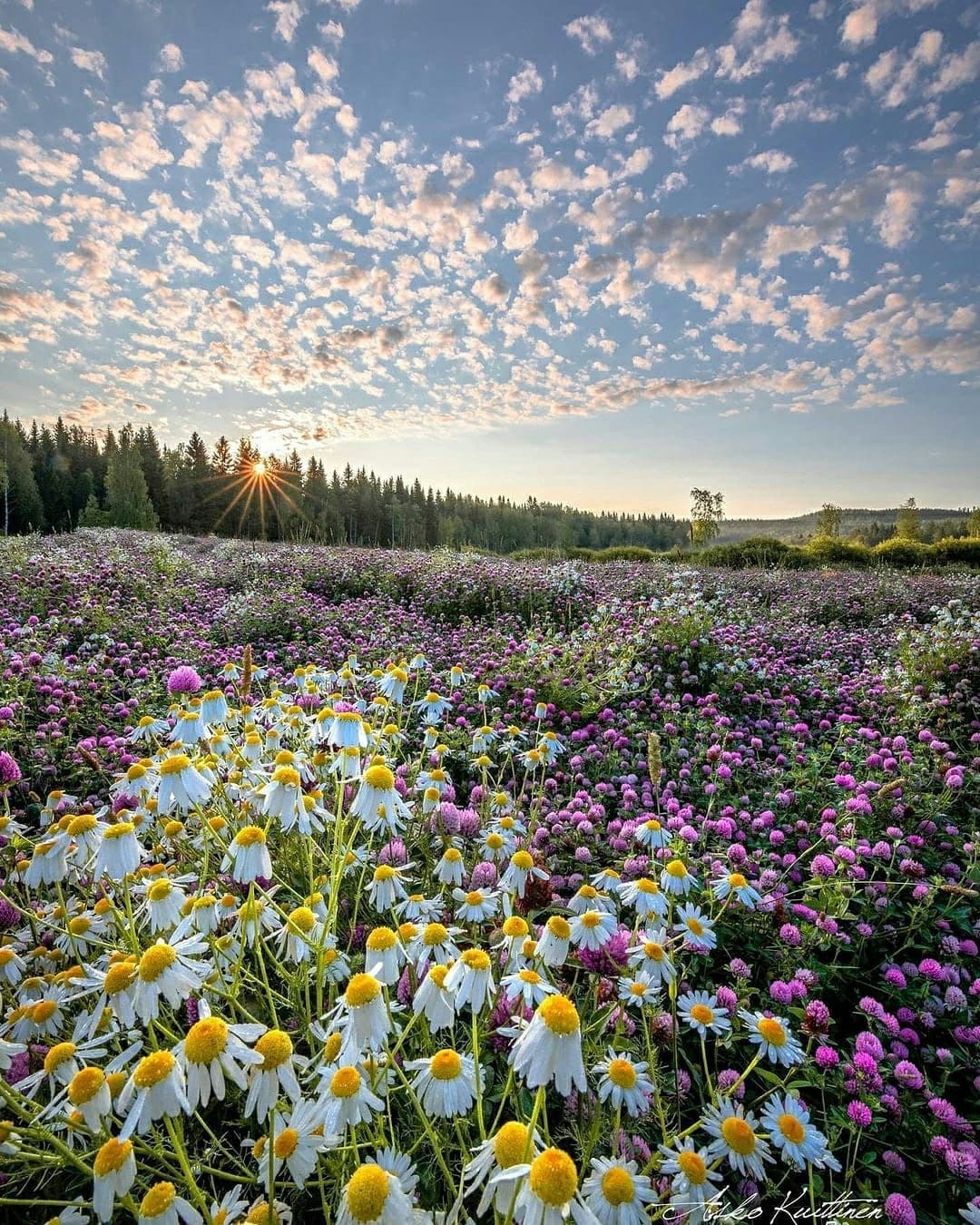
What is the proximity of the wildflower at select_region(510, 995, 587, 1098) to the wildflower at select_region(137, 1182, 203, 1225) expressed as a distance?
2.17 ft

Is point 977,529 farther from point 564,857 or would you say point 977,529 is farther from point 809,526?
point 809,526

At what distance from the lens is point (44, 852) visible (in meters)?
1.82

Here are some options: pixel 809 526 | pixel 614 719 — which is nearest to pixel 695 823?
pixel 614 719

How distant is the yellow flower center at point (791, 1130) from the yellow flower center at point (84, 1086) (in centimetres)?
151

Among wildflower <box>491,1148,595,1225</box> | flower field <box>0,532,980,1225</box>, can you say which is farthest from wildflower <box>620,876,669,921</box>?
wildflower <box>491,1148,595,1225</box>

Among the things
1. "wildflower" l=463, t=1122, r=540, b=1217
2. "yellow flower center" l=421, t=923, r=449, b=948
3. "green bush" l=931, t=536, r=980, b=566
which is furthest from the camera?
"green bush" l=931, t=536, r=980, b=566

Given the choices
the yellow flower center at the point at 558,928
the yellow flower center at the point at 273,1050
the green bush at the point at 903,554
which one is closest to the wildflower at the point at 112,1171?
the yellow flower center at the point at 273,1050

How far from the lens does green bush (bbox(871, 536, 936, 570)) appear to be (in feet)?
63.6

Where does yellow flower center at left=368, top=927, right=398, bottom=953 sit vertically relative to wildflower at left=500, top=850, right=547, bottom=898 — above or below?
above

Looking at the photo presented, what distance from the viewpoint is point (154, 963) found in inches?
46.4

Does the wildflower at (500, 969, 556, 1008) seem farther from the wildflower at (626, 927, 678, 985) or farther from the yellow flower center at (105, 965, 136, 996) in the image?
the yellow flower center at (105, 965, 136, 996)

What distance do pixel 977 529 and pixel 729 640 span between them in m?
58.4

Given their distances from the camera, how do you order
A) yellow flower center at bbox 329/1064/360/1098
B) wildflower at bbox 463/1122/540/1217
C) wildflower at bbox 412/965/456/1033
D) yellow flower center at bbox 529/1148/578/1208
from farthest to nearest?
wildflower at bbox 412/965/456/1033 < yellow flower center at bbox 329/1064/360/1098 < wildflower at bbox 463/1122/540/1217 < yellow flower center at bbox 529/1148/578/1208

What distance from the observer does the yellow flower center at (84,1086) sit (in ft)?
3.36
